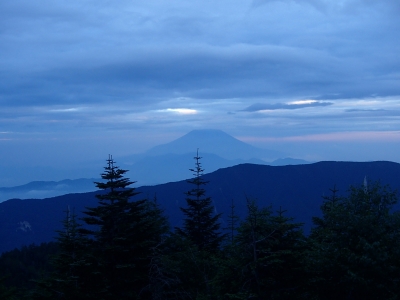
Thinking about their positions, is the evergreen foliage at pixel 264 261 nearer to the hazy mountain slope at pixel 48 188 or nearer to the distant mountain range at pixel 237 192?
the distant mountain range at pixel 237 192

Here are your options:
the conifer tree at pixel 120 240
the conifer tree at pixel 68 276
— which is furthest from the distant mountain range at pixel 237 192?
the conifer tree at pixel 68 276

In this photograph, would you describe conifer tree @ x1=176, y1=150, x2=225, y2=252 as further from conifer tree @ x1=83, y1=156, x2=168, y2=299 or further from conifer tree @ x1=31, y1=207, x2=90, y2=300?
conifer tree @ x1=31, y1=207, x2=90, y2=300

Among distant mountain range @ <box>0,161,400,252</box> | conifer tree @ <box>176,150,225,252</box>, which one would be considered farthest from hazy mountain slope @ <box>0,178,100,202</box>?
conifer tree @ <box>176,150,225,252</box>

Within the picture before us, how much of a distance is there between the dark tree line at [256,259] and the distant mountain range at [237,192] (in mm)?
41234

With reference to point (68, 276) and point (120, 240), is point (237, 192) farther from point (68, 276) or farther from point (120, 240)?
point (68, 276)

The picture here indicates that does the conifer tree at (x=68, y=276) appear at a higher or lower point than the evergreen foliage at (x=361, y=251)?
lower

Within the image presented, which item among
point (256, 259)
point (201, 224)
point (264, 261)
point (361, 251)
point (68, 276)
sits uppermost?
point (361, 251)

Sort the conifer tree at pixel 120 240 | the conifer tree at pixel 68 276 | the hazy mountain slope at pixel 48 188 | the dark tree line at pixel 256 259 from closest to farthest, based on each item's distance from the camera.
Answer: the dark tree line at pixel 256 259, the conifer tree at pixel 68 276, the conifer tree at pixel 120 240, the hazy mountain slope at pixel 48 188

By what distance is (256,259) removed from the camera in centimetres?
1221

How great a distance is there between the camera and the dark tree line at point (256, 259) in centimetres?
1157

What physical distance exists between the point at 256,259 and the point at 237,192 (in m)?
54.8

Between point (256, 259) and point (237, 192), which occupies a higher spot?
point (256, 259)

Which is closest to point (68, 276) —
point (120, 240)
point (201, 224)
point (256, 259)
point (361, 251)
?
point (120, 240)

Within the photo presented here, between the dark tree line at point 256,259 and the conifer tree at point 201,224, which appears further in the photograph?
the conifer tree at point 201,224
